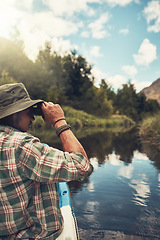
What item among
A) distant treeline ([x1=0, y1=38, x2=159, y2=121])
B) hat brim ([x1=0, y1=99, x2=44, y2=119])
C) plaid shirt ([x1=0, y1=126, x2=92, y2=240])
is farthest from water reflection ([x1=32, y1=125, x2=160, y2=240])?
distant treeline ([x1=0, y1=38, x2=159, y2=121])

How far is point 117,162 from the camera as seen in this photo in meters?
6.39

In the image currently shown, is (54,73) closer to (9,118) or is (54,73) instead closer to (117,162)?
(117,162)

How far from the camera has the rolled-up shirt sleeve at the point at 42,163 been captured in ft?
3.54

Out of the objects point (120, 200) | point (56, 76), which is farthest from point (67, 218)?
point (56, 76)

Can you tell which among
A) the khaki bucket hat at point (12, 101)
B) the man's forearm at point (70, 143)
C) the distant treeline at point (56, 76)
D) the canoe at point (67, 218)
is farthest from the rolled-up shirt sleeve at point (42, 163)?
the distant treeline at point (56, 76)

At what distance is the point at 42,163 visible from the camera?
1.08m

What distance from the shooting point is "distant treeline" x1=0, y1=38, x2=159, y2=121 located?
27487mm

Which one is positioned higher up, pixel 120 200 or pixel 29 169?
pixel 29 169

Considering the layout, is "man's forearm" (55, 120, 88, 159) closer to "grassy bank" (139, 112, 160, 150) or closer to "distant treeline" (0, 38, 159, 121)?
"grassy bank" (139, 112, 160, 150)

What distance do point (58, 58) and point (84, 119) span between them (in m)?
12.2

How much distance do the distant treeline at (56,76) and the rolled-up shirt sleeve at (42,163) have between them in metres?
25.4

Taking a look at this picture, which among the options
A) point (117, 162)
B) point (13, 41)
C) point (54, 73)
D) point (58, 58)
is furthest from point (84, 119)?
point (117, 162)

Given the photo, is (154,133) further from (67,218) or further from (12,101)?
(12,101)

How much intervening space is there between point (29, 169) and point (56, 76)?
1285 inches
